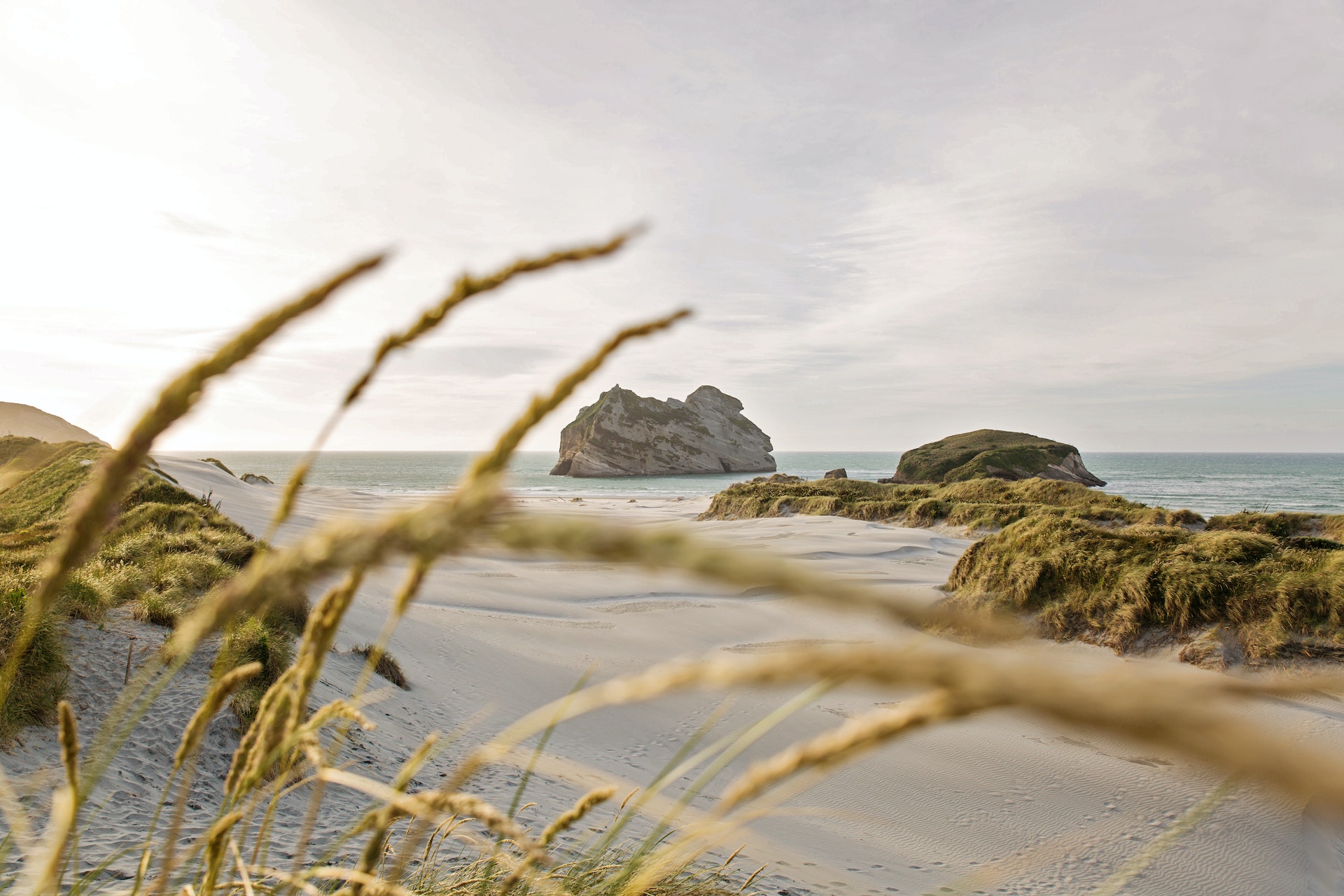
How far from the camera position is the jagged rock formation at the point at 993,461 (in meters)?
45.5

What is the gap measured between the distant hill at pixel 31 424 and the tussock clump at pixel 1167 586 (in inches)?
1668

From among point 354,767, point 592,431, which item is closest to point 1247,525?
point 354,767

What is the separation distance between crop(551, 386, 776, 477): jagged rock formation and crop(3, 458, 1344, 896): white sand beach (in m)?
79.0

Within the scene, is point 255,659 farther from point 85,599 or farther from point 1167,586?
point 1167,586

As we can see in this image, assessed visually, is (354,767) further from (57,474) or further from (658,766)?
(57,474)

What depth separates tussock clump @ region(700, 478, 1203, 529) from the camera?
16.5 metres

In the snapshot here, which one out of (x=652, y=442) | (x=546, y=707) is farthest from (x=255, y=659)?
(x=652, y=442)

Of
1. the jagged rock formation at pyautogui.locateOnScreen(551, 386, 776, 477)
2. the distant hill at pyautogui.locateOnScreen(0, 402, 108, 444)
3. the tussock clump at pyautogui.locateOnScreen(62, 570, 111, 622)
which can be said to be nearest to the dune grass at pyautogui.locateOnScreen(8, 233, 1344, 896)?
the tussock clump at pyautogui.locateOnScreen(62, 570, 111, 622)

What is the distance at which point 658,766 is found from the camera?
225 inches

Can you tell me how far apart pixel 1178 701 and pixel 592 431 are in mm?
88992

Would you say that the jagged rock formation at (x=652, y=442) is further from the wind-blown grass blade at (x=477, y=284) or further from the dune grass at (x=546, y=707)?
the wind-blown grass blade at (x=477, y=284)

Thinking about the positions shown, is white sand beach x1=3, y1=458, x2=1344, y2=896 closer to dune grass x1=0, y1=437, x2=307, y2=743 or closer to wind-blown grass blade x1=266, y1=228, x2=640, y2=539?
dune grass x1=0, y1=437, x2=307, y2=743

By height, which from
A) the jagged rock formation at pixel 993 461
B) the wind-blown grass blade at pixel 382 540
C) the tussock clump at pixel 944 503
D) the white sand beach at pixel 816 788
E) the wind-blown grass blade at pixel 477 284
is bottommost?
the white sand beach at pixel 816 788

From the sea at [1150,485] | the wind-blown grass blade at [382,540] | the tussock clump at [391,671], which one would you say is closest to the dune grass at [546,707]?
the wind-blown grass blade at [382,540]
